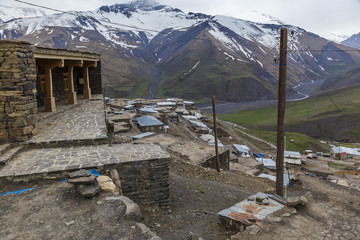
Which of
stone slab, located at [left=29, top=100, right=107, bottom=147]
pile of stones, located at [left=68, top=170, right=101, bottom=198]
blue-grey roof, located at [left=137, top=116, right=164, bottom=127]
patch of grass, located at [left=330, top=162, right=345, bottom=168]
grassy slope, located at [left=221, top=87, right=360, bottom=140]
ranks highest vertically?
stone slab, located at [left=29, top=100, right=107, bottom=147]

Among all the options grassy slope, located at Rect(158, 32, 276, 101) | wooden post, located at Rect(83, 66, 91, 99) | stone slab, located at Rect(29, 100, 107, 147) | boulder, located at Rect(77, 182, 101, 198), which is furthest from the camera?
grassy slope, located at Rect(158, 32, 276, 101)

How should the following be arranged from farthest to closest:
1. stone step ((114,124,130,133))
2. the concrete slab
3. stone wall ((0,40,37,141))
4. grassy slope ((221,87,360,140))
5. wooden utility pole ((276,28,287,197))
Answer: grassy slope ((221,87,360,140)), stone step ((114,124,130,133)), wooden utility pole ((276,28,287,197)), stone wall ((0,40,37,141)), the concrete slab

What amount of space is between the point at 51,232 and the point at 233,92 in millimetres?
96593

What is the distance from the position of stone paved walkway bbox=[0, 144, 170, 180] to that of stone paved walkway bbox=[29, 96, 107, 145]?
17.9 inches

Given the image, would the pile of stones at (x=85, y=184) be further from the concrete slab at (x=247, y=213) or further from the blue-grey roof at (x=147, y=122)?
the blue-grey roof at (x=147, y=122)

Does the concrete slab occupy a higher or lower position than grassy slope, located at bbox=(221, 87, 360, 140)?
higher

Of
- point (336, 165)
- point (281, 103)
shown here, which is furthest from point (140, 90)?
point (281, 103)

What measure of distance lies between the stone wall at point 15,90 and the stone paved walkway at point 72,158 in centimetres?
82

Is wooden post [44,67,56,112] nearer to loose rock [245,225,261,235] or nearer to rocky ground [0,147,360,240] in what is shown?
rocky ground [0,147,360,240]

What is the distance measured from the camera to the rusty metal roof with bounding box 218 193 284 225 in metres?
7.04

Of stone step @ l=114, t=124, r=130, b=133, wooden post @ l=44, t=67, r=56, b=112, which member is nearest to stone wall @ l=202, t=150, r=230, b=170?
wooden post @ l=44, t=67, r=56, b=112

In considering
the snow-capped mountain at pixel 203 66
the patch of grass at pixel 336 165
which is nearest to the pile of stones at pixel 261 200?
the patch of grass at pixel 336 165

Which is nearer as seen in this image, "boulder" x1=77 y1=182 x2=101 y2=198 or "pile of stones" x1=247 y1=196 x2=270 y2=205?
"boulder" x1=77 y1=182 x2=101 y2=198

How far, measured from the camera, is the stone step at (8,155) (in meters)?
7.22
